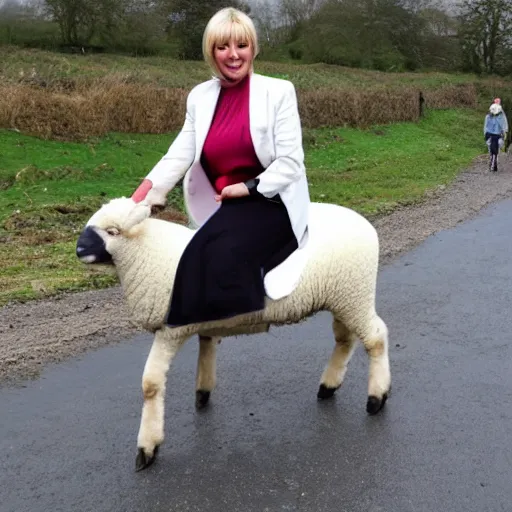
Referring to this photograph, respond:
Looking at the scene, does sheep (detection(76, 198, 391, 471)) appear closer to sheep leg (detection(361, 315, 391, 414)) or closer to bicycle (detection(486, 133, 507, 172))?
sheep leg (detection(361, 315, 391, 414))

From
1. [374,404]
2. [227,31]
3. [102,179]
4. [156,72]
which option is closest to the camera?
[227,31]

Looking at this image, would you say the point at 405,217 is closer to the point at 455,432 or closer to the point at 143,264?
the point at 455,432

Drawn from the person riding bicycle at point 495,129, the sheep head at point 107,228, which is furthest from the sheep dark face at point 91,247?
the person riding bicycle at point 495,129

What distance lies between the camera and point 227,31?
3.80 metres

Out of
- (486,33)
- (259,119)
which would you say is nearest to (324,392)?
(259,119)

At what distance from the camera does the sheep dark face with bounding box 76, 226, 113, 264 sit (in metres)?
3.86

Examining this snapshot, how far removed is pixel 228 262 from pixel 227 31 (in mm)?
1269

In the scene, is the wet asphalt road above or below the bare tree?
below

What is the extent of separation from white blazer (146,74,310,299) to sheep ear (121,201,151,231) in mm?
159

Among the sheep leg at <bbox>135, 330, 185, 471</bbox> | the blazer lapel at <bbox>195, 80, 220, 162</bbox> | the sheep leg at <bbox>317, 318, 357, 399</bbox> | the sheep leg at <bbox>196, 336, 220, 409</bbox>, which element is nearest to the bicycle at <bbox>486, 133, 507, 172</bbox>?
the sheep leg at <bbox>317, 318, 357, 399</bbox>

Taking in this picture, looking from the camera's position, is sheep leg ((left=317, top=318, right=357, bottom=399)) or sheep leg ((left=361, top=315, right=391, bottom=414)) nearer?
sheep leg ((left=361, top=315, right=391, bottom=414))

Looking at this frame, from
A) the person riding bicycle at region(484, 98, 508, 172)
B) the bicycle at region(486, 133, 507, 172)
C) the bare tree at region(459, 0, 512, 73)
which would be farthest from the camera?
the bare tree at region(459, 0, 512, 73)

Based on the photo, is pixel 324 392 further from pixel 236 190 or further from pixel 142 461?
pixel 236 190

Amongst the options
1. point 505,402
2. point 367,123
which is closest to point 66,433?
point 505,402
